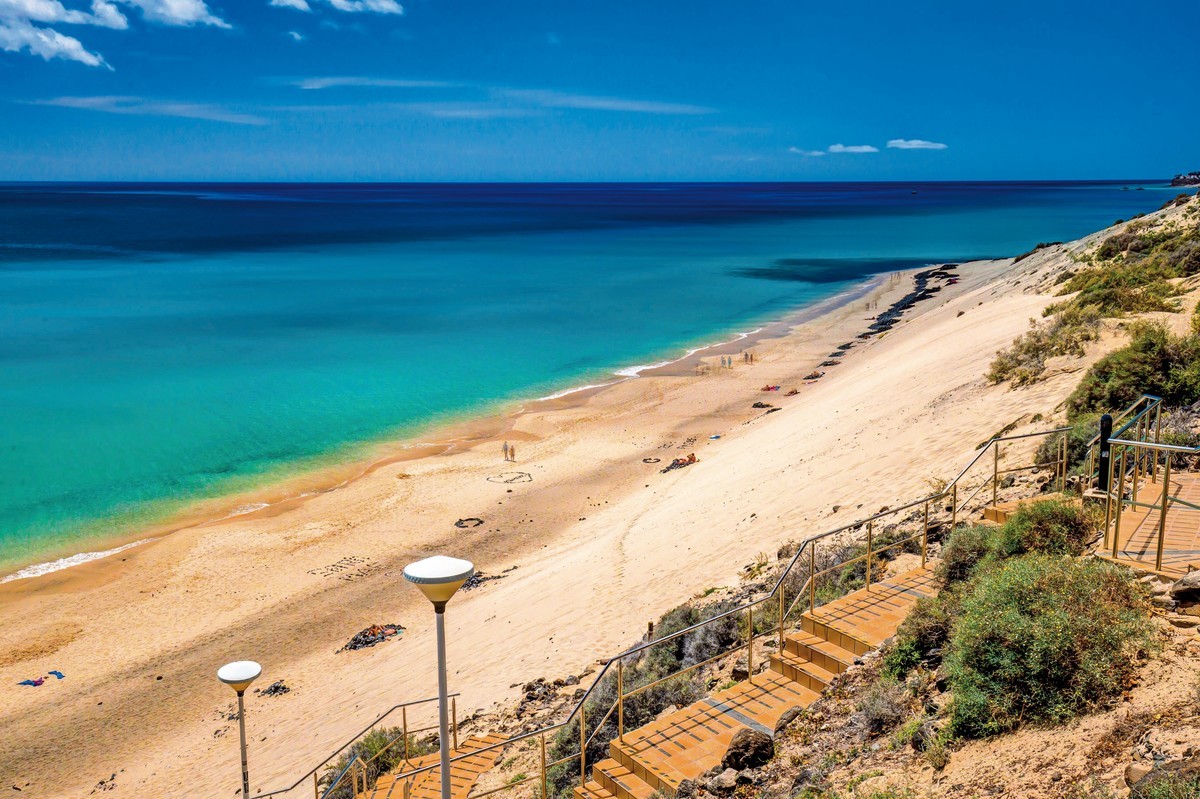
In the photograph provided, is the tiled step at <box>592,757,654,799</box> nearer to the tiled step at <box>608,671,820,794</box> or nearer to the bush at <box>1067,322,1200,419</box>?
the tiled step at <box>608,671,820,794</box>

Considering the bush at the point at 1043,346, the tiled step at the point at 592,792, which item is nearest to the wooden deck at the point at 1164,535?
the tiled step at the point at 592,792

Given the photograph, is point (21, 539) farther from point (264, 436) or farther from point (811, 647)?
point (811, 647)

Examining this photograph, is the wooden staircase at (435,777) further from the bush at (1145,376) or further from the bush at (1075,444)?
the bush at (1145,376)

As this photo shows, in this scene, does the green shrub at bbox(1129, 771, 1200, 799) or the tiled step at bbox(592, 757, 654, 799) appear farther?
the tiled step at bbox(592, 757, 654, 799)

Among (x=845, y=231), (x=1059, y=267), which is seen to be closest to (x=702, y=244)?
(x=845, y=231)

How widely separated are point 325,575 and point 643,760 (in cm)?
1337

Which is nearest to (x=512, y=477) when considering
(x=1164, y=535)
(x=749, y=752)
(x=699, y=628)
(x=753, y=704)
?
(x=699, y=628)

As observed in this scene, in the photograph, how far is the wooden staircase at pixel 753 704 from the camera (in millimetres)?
7746

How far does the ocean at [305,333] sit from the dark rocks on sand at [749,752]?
20070 millimetres

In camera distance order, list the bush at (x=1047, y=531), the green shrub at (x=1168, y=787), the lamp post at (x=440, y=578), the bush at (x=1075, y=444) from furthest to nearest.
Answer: the bush at (x=1075, y=444) → the bush at (x=1047, y=531) → the lamp post at (x=440, y=578) → the green shrub at (x=1168, y=787)

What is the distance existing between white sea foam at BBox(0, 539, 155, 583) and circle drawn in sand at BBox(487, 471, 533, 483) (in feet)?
31.0

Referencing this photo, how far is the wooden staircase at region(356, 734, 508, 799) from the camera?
9.48 m

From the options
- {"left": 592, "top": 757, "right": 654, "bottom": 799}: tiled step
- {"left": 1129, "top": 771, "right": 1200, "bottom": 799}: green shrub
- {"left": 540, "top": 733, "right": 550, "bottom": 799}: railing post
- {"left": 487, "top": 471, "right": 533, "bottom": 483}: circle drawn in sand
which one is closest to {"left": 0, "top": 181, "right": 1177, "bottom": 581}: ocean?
{"left": 487, "top": 471, "right": 533, "bottom": 483}: circle drawn in sand

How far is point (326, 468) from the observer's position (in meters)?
27.5
